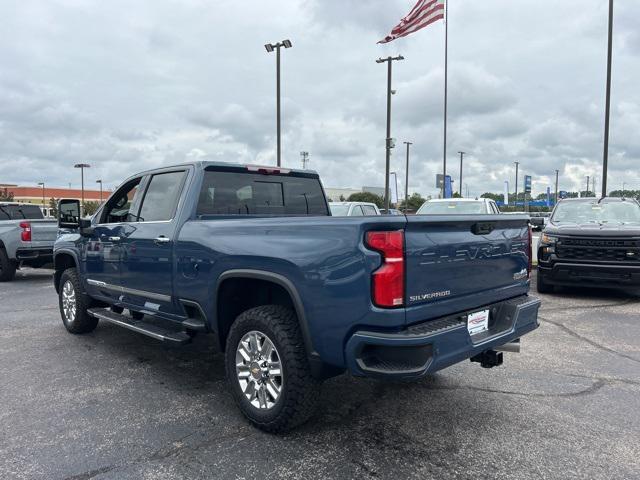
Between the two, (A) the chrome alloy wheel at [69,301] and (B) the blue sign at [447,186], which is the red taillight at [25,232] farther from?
(B) the blue sign at [447,186]

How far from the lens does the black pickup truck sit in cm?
776

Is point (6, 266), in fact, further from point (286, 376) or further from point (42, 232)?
point (286, 376)

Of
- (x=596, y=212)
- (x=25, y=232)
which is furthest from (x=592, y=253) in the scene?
(x=25, y=232)

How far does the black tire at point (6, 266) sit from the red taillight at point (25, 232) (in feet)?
2.12

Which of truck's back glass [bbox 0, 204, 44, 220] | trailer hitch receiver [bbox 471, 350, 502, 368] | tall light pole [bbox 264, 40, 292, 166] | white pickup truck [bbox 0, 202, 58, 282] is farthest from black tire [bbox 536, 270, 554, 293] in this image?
tall light pole [bbox 264, 40, 292, 166]

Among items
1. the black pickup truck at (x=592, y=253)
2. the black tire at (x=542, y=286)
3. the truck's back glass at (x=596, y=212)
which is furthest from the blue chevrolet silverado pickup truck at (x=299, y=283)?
the truck's back glass at (x=596, y=212)

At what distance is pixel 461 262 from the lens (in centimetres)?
319

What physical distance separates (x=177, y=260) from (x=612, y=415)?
3.52 meters

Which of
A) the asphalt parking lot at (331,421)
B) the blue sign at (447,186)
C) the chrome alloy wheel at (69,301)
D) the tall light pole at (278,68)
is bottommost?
the asphalt parking lot at (331,421)

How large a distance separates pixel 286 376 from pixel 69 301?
4.13 m

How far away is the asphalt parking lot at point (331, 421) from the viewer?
9.62 ft

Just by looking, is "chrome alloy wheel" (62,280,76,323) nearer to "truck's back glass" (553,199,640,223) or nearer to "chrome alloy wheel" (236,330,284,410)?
"chrome alloy wheel" (236,330,284,410)

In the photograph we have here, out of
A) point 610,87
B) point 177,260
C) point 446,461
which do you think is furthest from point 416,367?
point 610,87

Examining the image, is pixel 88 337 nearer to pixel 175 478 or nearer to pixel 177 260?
pixel 177 260
